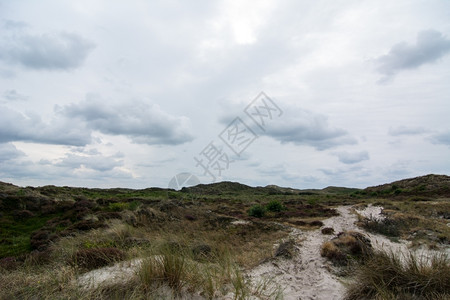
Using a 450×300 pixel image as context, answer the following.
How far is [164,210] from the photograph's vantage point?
62.4 ft

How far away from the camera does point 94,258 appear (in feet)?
19.8

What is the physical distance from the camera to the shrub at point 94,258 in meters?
5.83

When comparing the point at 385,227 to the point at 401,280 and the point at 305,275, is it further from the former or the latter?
the point at 401,280

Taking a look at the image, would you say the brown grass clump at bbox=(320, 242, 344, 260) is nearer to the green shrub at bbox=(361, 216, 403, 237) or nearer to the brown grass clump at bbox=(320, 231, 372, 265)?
the brown grass clump at bbox=(320, 231, 372, 265)

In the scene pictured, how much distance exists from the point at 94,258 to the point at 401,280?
633 centimetres

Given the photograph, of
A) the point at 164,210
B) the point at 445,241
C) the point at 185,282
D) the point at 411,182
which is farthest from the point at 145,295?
the point at 411,182

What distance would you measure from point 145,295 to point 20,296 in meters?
2.09

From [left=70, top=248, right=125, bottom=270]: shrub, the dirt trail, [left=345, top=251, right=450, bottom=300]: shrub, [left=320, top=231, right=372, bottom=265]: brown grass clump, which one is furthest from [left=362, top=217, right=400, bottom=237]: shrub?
[left=70, top=248, right=125, bottom=270]: shrub

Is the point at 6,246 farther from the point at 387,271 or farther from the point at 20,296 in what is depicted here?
the point at 387,271

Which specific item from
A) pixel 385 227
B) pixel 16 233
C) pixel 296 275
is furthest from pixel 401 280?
pixel 16 233

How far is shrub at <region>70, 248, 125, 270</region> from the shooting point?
5832 mm

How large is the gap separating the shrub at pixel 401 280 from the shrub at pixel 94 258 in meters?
5.08

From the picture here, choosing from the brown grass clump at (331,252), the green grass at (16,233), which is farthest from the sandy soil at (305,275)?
the green grass at (16,233)

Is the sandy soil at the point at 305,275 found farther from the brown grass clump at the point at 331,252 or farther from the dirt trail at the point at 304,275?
the brown grass clump at the point at 331,252
